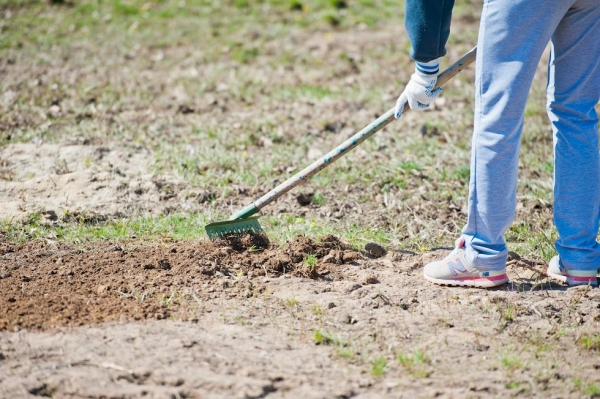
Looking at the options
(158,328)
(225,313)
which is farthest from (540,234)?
(158,328)

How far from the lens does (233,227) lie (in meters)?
4.29

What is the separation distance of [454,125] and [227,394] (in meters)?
4.13

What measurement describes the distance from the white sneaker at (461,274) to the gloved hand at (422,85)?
0.73m

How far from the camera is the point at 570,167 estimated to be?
142 inches

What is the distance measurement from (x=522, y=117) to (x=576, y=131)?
1.22 feet

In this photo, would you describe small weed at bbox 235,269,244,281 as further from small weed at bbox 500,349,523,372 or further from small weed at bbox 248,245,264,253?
small weed at bbox 500,349,523,372

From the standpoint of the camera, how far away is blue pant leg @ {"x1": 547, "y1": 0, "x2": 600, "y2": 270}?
3.41 metres

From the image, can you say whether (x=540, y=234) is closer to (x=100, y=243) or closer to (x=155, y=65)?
(x=100, y=243)

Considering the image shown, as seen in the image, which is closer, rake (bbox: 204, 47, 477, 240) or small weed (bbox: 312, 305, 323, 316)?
small weed (bbox: 312, 305, 323, 316)

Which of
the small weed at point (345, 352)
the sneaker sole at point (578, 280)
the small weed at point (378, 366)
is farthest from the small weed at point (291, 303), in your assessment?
the sneaker sole at point (578, 280)

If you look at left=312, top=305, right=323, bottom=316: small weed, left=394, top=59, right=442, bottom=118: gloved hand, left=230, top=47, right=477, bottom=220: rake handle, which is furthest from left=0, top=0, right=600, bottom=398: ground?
left=394, top=59, right=442, bottom=118: gloved hand

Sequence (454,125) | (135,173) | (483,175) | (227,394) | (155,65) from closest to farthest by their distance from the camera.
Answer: (227,394) → (483,175) → (135,173) → (454,125) → (155,65)

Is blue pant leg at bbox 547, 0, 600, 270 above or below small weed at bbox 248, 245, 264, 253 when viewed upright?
above

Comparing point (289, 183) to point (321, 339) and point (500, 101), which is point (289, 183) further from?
point (500, 101)
